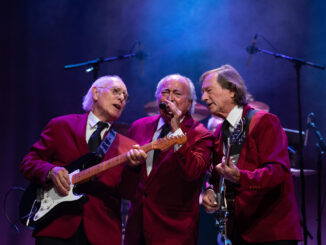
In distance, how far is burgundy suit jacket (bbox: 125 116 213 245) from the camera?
2.78m

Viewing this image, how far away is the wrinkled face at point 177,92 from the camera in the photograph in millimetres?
3355

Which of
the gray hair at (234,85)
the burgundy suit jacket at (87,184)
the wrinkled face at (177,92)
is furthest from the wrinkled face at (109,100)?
the gray hair at (234,85)

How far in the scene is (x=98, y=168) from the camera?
281 centimetres

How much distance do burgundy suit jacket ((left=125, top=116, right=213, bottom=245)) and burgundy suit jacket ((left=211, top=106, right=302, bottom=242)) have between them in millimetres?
397

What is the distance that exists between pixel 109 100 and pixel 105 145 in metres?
0.54

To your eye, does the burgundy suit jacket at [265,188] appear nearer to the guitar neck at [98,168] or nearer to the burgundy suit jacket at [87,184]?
the guitar neck at [98,168]

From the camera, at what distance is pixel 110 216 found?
2.84 m

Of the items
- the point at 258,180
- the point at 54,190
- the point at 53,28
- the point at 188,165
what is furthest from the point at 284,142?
the point at 53,28

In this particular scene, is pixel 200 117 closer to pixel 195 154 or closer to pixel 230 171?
pixel 195 154

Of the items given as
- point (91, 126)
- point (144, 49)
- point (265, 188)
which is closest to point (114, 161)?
point (91, 126)

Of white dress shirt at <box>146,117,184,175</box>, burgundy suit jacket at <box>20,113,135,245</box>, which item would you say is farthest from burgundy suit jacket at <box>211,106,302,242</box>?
burgundy suit jacket at <box>20,113,135,245</box>

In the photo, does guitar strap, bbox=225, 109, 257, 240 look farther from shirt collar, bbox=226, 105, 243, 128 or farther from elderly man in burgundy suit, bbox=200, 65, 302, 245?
shirt collar, bbox=226, 105, 243, 128

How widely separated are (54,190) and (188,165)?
1037 mm

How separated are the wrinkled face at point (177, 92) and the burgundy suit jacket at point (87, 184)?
1.79ft
